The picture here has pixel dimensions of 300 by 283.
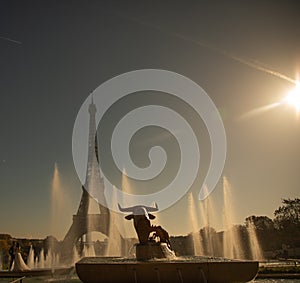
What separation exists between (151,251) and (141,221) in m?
1.37

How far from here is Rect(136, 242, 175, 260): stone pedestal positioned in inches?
649

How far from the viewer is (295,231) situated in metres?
49.9

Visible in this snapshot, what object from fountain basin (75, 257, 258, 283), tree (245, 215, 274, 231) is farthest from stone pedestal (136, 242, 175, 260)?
tree (245, 215, 274, 231)

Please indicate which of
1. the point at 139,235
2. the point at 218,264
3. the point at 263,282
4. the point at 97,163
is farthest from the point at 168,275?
the point at 97,163

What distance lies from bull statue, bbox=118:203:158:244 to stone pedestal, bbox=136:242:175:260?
0.28 m

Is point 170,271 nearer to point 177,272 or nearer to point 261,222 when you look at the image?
point 177,272

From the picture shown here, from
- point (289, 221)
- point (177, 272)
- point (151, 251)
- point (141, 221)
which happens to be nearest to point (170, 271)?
point (177, 272)

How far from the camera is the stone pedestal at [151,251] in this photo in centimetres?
1648

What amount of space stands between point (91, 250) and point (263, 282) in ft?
128

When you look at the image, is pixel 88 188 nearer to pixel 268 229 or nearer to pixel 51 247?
pixel 51 247

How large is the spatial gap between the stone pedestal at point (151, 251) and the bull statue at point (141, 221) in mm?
277

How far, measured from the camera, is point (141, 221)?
56.0ft

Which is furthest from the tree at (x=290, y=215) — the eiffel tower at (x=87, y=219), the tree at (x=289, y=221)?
the eiffel tower at (x=87, y=219)

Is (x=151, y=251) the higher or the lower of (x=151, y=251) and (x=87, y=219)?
the lower
